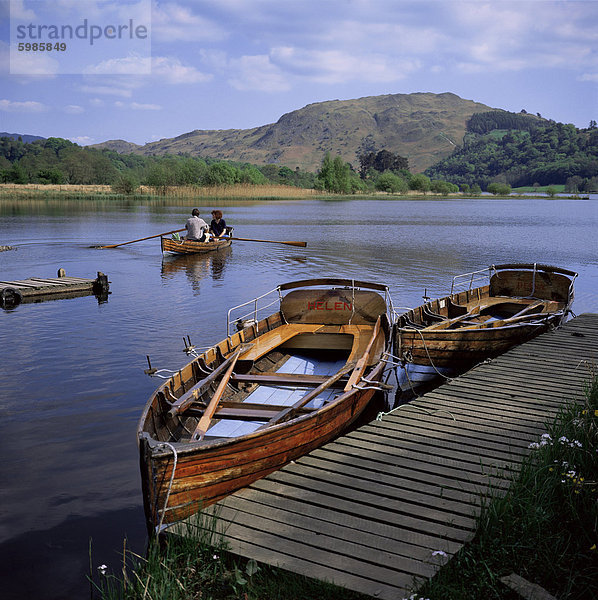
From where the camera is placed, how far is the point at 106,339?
12.9 m

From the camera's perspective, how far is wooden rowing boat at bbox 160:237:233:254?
85.8 feet

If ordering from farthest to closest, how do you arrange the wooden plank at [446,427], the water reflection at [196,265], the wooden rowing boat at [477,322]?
1. the water reflection at [196,265]
2. the wooden rowing boat at [477,322]
3. the wooden plank at [446,427]

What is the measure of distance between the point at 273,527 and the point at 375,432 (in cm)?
228

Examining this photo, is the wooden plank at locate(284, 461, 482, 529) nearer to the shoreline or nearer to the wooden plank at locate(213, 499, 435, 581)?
the wooden plank at locate(213, 499, 435, 581)

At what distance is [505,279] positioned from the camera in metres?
14.9

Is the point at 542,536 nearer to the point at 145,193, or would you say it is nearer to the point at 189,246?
the point at 189,246

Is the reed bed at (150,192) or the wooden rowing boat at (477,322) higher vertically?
the reed bed at (150,192)

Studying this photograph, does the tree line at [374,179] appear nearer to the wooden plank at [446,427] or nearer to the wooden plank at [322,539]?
the wooden plank at [446,427]

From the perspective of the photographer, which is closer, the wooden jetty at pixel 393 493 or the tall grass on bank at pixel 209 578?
the tall grass on bank at pixel 209 578

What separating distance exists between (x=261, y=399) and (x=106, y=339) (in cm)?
633

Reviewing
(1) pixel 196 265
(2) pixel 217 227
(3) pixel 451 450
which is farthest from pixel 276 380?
(2) pixel 217 227

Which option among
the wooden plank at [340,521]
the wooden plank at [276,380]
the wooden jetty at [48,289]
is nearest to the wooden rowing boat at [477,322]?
the wooden plank at [276,380]

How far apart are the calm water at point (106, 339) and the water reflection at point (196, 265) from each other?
0.11m

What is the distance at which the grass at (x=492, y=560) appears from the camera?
3.91 metres
